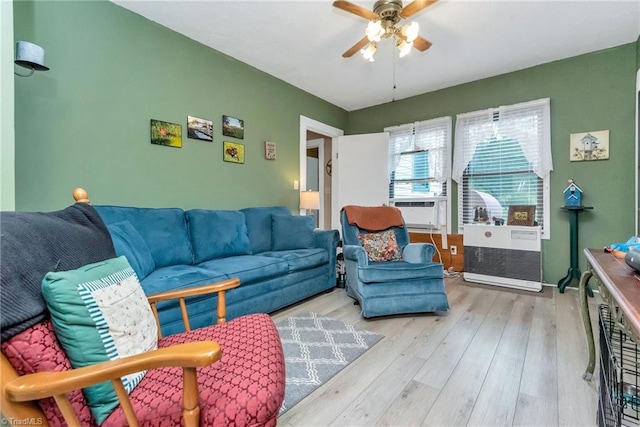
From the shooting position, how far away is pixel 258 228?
9.98 feet

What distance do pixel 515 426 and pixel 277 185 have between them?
3155 mm

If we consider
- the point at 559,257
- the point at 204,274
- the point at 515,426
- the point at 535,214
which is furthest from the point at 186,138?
the point at 559,257

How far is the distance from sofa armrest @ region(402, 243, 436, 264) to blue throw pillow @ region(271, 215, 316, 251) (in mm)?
1017

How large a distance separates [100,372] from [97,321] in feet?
0.74

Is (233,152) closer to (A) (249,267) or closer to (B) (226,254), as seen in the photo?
(B) (226,254)

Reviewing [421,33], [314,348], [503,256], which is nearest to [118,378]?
[314,348]

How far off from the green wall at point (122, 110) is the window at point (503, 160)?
2714mm

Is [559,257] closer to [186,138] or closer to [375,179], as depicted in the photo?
[375,179]

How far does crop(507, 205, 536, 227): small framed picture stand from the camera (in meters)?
3.30

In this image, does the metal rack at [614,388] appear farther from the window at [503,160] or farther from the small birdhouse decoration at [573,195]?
the window at [503,160]

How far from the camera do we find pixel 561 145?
321 cm

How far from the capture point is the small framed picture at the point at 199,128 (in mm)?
2795

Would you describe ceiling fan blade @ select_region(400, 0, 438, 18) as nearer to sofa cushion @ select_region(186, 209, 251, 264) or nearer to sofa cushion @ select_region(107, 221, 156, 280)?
sofa cushion @ select_region(186, 209, 251, 264)

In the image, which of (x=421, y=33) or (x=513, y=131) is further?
(x=513, y=131)
